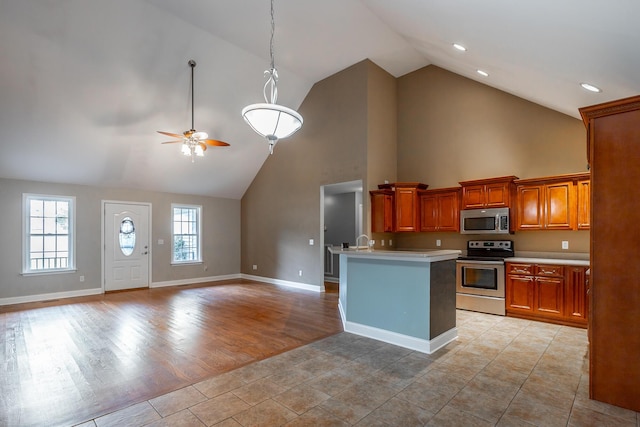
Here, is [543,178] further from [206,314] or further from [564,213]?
[206,314]

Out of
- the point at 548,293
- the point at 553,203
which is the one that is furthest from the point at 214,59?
the point at 548,293

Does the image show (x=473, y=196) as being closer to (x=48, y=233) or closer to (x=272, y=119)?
(x=272, y=119)

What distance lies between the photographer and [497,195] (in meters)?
5.25

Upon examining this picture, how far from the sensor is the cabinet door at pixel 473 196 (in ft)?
17.9

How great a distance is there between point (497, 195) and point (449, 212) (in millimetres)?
891

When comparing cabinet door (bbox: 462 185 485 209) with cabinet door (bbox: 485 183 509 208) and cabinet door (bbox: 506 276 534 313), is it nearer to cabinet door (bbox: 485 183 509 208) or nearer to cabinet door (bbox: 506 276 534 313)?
cabinet door (bbox: 485 183 509 208)

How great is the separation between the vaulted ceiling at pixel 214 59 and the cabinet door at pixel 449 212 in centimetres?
199

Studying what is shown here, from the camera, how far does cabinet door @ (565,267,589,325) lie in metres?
4.27

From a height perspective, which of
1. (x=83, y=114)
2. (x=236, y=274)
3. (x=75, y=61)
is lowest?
(x=236, y=274)

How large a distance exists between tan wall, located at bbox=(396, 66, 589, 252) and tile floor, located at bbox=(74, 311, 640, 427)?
8.87 feet

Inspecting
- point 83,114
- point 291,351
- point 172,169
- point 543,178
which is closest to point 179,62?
point 83,114

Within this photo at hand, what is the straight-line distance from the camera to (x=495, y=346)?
3.67m

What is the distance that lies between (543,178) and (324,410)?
4.63 meters

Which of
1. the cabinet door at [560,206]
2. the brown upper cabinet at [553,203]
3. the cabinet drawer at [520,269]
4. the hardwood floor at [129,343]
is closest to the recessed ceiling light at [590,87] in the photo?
the brown upper cabinet at [553,203]
